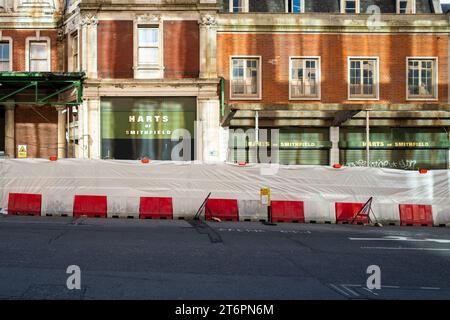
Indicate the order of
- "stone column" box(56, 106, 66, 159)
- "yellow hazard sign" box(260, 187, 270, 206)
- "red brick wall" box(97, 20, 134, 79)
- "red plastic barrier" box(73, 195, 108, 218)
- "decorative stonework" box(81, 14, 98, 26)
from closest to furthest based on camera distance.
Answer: "yellow hazard sign" box(260, 187, 270, 206) < "red plastic barrier" box(73, 195, 108, 218) < "decorative stonework" box(81, 14, 98, 26) < "red brick wall" box(97, 20, 134, 79) < "stone column" box(56, 106, 66, 159)

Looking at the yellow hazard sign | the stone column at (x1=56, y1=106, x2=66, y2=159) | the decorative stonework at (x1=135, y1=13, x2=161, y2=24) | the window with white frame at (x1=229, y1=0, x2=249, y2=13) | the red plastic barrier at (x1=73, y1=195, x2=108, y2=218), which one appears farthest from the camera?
the stone column at (x1=56, y1=106, x2=66, y2=159)

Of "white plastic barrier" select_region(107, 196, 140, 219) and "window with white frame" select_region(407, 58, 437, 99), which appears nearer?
"white plastic barrier" select_region(107, 196, 140, 219)

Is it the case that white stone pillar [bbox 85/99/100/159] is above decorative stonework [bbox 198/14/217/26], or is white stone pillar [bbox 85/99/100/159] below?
below

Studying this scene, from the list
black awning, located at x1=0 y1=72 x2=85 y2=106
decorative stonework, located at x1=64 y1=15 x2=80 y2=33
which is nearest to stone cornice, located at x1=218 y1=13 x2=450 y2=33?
decorative stonework, located at x1=64 y1=15 x2=80 y2=33

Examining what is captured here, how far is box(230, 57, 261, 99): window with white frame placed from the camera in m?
23.4

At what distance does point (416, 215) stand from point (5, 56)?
19558mm

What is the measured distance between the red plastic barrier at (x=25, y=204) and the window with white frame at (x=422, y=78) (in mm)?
16694

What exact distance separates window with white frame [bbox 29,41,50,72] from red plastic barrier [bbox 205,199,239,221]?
526 inches

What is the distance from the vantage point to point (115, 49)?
22.8 meters

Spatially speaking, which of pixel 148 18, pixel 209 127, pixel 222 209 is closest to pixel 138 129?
pixel 209 127

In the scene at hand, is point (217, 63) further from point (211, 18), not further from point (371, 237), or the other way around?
point (371, 237)

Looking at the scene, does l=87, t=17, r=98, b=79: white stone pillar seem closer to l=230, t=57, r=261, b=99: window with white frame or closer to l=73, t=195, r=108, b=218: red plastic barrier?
l=230, t=57, r=261, b=99: window with white frame

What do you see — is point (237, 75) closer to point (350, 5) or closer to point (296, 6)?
point (296, 6)
